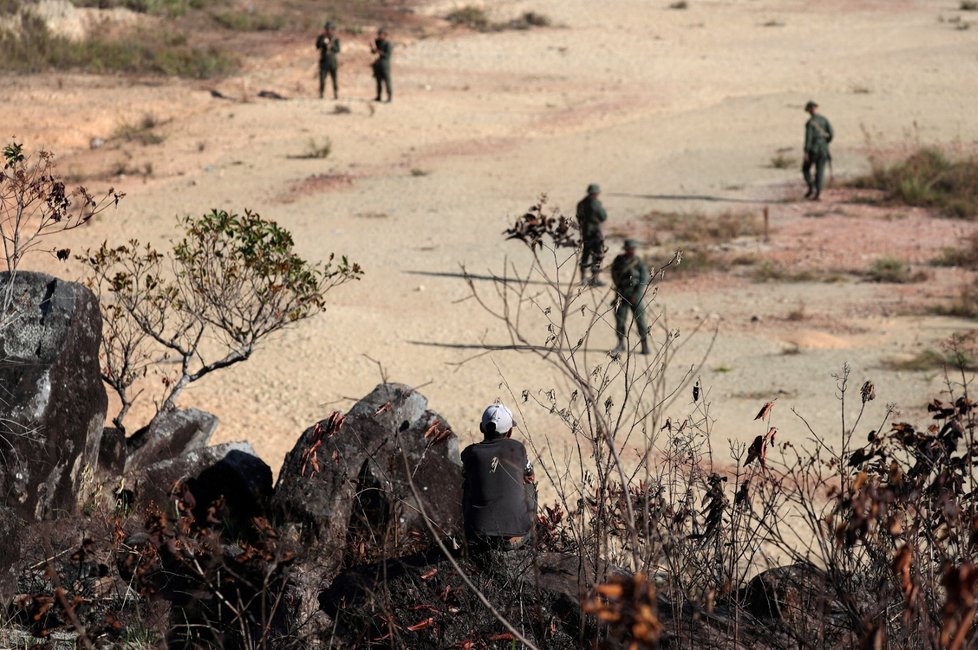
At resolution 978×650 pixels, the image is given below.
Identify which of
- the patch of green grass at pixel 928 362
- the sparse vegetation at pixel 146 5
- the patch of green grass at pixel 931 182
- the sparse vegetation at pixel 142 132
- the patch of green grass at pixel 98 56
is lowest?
the patch of green grass at pixel 928 362

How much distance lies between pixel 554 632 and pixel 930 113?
21267mm

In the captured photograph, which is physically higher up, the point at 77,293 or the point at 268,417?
the point at 77,293

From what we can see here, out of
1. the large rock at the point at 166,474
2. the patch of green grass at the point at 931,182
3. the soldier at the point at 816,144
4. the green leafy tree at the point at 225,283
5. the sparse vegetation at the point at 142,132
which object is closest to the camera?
the large rock at the point at 166,474

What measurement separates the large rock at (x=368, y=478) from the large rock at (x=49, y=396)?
124 cm

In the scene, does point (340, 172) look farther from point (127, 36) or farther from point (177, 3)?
point (177, 3)

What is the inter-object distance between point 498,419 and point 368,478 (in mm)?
1706

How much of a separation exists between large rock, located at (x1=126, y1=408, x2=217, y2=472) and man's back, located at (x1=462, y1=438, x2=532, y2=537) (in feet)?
10.8

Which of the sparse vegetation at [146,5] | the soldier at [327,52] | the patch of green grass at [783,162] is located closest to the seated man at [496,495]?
the patch of green grass at [783,162]

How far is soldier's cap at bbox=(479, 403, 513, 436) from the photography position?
592 cm

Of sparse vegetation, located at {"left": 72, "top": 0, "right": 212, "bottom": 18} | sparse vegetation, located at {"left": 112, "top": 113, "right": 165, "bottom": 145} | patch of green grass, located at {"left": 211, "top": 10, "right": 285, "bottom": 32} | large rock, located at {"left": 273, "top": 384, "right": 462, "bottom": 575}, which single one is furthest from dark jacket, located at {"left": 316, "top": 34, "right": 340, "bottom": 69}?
large rock, located at {"left": 273, "top": 384, "right": 462, "bottom": 575}

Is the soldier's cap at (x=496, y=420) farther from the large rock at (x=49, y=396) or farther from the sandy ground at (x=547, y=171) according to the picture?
the large rock at (x=49, y=396)

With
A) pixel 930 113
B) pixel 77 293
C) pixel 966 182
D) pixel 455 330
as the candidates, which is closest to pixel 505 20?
pixel 930 113

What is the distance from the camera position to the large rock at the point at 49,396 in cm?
702

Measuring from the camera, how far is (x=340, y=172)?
20703 mm
